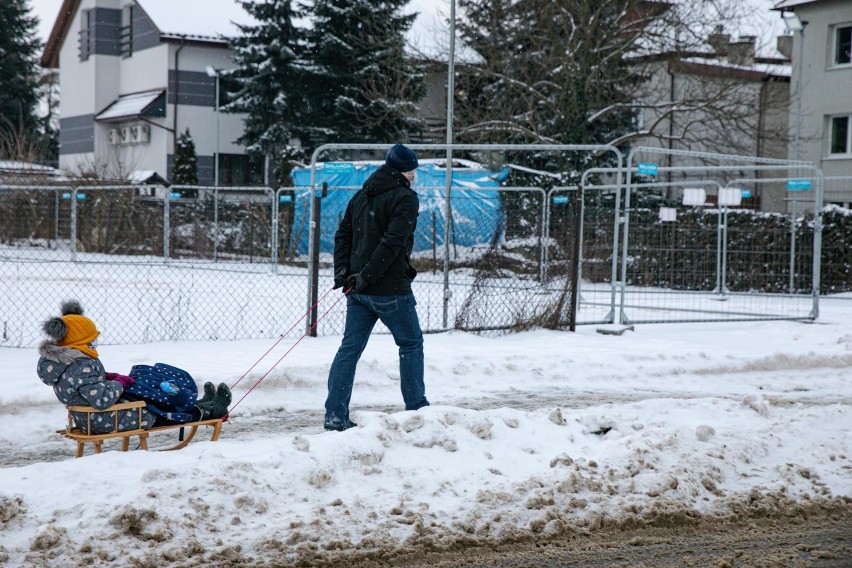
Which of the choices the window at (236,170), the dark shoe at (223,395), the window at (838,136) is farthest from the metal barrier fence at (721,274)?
the window at (236,170)

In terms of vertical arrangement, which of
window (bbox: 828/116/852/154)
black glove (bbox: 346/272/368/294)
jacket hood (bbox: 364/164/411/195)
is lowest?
black glove (bbox: 346/272/368/294)

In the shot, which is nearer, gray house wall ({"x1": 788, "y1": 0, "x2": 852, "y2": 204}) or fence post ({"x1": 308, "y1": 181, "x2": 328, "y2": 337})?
fence post ({"x1": 308, "y1": 181, "x2": 328, "y2": 337})

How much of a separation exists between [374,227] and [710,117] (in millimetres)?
20256

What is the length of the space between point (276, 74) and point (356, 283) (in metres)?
28.2

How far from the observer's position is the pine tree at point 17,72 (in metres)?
48.5

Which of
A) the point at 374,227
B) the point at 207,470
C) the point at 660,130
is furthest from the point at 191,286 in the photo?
the point at 660,130

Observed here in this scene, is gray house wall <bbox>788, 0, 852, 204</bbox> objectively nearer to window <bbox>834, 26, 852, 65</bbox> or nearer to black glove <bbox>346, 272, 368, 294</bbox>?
window <bbox>834, 26, 852, 65</bbox>

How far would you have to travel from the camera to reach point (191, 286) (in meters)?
17.2

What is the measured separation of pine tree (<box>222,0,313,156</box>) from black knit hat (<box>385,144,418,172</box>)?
1061 inches

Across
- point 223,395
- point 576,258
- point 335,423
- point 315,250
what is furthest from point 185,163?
point 223,395

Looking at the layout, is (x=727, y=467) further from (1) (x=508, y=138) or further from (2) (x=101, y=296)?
(1) (x=508, y=138)

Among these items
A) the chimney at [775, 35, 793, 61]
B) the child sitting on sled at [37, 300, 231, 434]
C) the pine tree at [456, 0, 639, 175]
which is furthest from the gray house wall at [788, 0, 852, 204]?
the child sitting on sled at [37, 300, 231, 434]

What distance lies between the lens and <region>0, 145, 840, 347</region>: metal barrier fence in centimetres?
1147

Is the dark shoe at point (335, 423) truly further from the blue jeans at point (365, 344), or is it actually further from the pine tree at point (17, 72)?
Result: the pine tree at point (17, 72)
